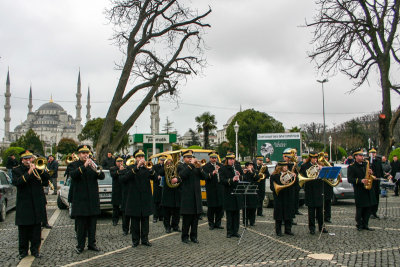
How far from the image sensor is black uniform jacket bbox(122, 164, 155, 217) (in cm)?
873

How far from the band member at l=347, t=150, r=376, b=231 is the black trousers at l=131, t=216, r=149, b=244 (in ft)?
17.1

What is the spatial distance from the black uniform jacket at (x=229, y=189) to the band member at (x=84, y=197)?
291 centimetres

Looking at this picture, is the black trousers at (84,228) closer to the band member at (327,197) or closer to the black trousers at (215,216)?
the black trousers at (215,216)

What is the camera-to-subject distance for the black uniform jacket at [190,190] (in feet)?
29.3

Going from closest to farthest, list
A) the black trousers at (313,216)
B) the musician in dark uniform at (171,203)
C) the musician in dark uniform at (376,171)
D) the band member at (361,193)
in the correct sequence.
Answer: the black trousers at (313,216)
the band member at (361,193)
the musician in dark uniform at (171,203)
the musician in dark uniform at (376,171)

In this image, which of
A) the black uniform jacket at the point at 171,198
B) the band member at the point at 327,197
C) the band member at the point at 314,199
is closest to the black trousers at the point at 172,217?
the black uniform jacket at the point at 171,198

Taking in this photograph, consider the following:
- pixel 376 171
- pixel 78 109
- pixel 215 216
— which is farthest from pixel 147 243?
pixel 78 109

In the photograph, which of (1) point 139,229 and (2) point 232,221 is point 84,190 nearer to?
(1) point 139,229

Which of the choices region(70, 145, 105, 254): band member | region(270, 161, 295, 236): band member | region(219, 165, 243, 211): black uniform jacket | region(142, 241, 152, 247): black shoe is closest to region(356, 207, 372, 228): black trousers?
region(270, 161, 295, 236): band member

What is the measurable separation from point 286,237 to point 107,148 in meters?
15.0

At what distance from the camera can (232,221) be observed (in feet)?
32.0

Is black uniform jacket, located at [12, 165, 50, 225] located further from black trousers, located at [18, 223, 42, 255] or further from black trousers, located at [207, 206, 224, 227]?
black trousers, located at [207, 206, 224, 227]

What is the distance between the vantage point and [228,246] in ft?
28.3

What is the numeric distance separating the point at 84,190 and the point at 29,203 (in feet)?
3.36
